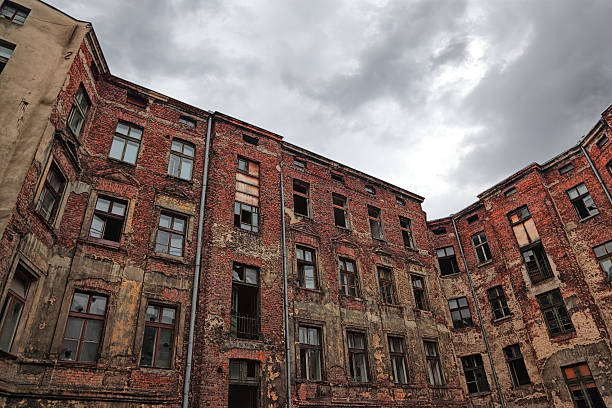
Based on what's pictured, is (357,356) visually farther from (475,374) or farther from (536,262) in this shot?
(536,262)

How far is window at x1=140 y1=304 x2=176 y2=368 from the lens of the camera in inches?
453

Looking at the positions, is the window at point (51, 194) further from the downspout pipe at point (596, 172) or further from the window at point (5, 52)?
the downspout pipe at point (596, 172)

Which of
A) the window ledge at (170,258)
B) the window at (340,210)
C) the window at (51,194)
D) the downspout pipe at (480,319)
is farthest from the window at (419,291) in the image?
the window at (51,194)

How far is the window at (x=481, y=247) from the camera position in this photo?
2264cm

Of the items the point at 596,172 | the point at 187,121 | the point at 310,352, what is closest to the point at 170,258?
the point at 310,352

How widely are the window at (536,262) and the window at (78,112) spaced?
2096 cm

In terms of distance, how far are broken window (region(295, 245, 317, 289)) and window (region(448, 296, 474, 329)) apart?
10.5 meters

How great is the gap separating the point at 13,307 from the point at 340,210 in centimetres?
1345

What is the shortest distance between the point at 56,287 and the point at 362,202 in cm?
1379

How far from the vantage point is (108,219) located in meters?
12.7

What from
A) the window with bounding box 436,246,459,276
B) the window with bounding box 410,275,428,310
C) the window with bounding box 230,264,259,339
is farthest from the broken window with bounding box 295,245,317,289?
the window with bounding box 436,246,459,276

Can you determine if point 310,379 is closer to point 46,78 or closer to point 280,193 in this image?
point 280,193

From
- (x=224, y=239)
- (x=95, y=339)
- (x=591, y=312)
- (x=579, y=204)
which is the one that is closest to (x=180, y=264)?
(x=224, y=239)

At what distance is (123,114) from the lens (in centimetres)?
1471
